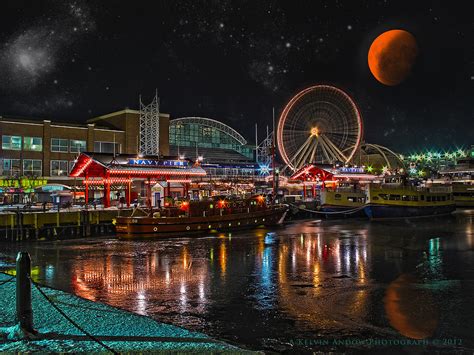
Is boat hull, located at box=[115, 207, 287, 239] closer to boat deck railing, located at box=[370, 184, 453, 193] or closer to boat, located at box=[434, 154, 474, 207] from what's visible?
boat deck railing, located at box=[370, 184, 453, 193]

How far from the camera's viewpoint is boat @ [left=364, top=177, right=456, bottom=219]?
58.2m

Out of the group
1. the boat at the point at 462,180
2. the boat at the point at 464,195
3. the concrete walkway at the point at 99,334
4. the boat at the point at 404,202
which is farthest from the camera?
the boat at the point at 462,180

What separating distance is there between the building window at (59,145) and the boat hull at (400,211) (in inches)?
1798

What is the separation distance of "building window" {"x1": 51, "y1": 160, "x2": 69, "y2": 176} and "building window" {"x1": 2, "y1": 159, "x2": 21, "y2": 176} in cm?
512

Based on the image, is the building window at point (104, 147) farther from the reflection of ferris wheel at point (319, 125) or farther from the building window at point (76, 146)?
the reflection of ferris wheel at point (319, 125)

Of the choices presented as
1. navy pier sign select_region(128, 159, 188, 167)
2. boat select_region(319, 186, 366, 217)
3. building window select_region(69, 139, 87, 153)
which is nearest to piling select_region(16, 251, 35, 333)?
navy pier sign select_region(128, 159, 188, 167)

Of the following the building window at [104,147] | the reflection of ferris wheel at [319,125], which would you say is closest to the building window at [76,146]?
the building window at [104,147]

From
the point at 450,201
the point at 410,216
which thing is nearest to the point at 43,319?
the point at 410,216

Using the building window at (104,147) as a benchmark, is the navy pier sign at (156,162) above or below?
below

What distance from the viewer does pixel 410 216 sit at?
6144cm

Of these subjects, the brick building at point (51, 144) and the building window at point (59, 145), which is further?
the building window at point (59, 145)

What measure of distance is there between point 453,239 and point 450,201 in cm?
4040

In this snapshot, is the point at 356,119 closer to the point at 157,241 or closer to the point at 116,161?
the point at 116,161

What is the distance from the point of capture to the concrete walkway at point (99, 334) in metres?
8.00
